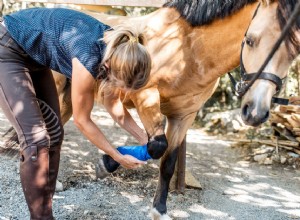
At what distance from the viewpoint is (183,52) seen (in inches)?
122

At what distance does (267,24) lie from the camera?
8.36 feet

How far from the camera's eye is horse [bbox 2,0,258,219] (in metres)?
3.01

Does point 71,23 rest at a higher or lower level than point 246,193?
higher

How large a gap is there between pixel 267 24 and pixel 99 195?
1942mm

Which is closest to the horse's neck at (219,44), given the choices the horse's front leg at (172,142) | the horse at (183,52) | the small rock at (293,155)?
the horse at (183,52)

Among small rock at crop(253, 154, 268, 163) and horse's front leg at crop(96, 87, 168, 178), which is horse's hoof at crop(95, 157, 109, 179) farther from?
small rock at crop(253, 154, 268, 163)

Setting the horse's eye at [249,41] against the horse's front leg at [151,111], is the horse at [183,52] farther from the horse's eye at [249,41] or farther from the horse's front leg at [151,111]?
the horse's eye at [249,41]

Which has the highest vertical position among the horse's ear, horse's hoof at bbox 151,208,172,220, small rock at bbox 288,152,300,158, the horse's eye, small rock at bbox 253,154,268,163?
the horse's ear

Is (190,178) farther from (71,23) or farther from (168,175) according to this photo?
(71,23)

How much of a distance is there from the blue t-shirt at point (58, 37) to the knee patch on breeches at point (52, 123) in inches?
12.8

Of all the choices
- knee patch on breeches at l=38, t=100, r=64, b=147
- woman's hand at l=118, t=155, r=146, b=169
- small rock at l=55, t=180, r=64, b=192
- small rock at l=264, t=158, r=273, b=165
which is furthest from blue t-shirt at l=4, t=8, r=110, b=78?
small rock at l=264, t=158, r=273, b=165

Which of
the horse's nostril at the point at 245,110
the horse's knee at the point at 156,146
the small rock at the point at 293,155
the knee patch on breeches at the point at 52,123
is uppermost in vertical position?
the horse's nostril at the point at 245,110

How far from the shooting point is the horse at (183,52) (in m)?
3.01

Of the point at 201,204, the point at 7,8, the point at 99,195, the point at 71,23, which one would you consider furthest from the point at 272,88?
the point at 7,8
